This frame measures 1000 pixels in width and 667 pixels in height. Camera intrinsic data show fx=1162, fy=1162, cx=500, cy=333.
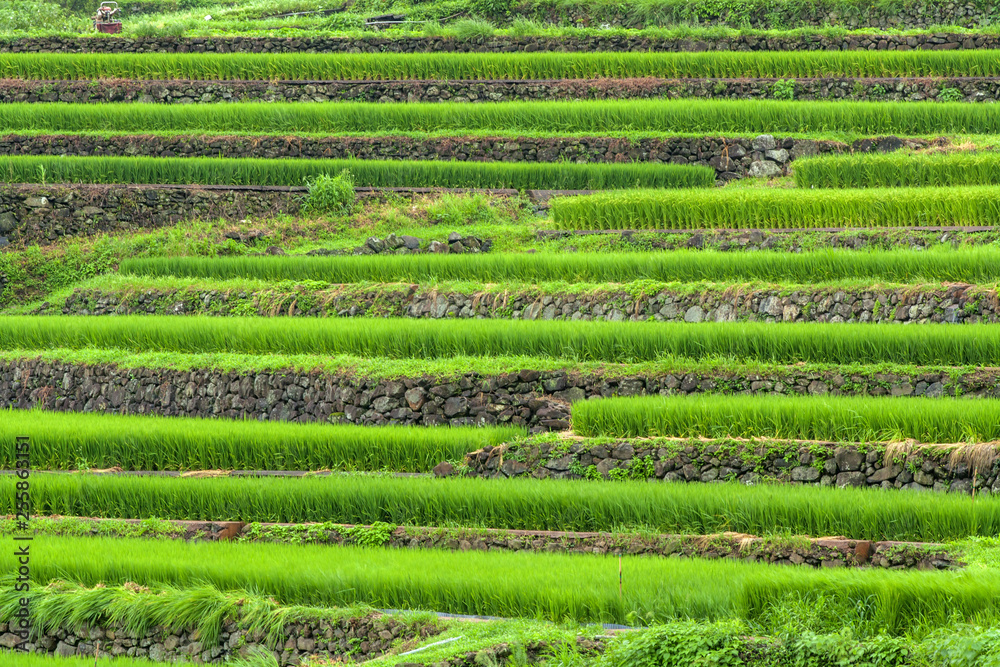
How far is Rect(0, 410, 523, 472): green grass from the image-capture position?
36.7 ft

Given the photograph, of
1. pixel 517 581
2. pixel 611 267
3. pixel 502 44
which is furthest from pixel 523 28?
pixel 517 581

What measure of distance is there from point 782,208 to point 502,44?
33.7 feet

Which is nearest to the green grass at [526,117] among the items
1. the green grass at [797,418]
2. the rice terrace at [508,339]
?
the rice terrace at [508,339]

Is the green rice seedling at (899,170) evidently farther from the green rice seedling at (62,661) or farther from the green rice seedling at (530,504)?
the green rice seedling at (62,661)

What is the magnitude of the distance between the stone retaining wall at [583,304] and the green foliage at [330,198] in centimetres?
363

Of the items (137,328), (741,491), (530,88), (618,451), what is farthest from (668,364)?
(530,88)

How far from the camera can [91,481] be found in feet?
35.3

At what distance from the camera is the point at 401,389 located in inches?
492

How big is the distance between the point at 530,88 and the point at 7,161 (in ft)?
31.3

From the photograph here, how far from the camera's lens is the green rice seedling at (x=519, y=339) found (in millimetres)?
11359

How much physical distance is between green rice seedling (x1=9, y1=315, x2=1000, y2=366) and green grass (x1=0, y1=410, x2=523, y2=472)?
158 centimetres

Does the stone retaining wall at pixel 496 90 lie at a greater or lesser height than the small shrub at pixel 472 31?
lesser

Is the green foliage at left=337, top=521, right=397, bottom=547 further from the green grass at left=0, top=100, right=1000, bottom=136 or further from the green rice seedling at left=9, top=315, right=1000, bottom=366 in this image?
the green grass at left=0, top=100, right=1000, bottom=136

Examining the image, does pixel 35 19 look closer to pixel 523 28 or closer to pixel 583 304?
pixel 523 28
